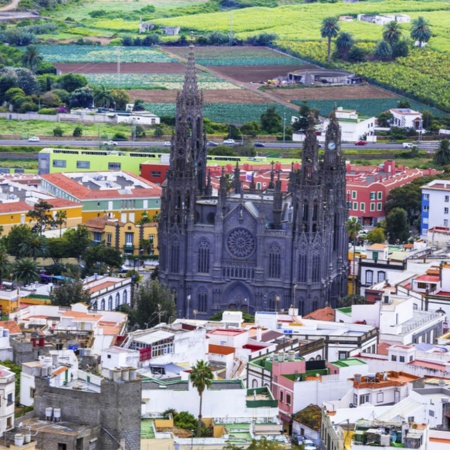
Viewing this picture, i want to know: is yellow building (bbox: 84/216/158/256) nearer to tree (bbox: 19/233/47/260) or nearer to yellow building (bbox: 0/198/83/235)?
yellow building (bbox: 0/198/83/235)

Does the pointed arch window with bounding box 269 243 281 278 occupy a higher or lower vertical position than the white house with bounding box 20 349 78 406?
lower

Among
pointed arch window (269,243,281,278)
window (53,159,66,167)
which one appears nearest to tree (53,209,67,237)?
pointed arch window (269,243,281,278)

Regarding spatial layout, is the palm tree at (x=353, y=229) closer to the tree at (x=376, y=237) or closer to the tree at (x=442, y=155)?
the tree at (x=376, y=237)

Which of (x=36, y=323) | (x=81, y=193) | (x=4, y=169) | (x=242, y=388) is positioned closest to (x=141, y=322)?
(x=36, y=323)

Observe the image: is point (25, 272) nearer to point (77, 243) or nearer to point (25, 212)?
point (77, 243)

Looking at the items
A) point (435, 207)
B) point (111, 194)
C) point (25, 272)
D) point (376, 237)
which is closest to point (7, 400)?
point (25, 272)

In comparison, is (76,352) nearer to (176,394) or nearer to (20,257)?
(176,394)
